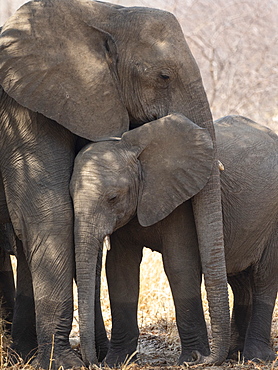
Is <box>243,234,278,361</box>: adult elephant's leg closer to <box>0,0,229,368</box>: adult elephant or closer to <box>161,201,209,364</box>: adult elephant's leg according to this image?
<box>161,201,209,364</box>: adult elephant's leg

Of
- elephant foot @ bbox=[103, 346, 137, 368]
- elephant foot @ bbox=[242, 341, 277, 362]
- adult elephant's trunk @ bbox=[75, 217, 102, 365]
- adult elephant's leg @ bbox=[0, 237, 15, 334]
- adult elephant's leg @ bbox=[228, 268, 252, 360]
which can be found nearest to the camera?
adult elephant's trunk @ bbox=[75, 217, 102, 365]

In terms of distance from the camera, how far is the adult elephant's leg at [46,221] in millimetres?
5379

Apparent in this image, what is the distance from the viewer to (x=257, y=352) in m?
6.11

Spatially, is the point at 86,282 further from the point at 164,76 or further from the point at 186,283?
the point at 164,76

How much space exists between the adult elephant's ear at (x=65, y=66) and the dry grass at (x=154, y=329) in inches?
55.9

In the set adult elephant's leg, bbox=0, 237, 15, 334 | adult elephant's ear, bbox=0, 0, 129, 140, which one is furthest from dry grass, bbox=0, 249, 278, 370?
adult elephant's ear, bbox=0, 0, 129, 140

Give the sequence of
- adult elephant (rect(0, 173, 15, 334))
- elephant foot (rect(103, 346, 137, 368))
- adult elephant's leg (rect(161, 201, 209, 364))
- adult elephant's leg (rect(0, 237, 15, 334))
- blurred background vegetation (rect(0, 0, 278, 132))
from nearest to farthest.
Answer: adult elephant's leg (rect(161, 201, 209, 364)) → elephant foot (rect(103, 346, 137, 368)) → adult elephant (rect(0, 173, 15, 334)) → adult elephant's leg (rect(0, 237, 15, 334)) → blurred background vegetation (rect(0, 0, 278, 132))

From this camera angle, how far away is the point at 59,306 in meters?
5.42

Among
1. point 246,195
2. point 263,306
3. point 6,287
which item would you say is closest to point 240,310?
point 263,306

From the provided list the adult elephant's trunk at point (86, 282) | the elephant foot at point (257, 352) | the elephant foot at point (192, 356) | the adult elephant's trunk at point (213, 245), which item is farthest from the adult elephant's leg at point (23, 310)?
the elephant foot at point (257, 352)

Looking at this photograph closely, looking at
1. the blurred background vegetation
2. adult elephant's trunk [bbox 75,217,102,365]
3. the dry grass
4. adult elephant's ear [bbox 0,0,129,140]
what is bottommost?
the blurred background vegetation

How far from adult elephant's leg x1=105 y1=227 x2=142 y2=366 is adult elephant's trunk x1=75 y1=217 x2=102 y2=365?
756mm

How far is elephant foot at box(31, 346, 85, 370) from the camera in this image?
5395mm

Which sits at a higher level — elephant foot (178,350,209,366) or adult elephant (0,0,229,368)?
adult elephant (0,0,229,368)
